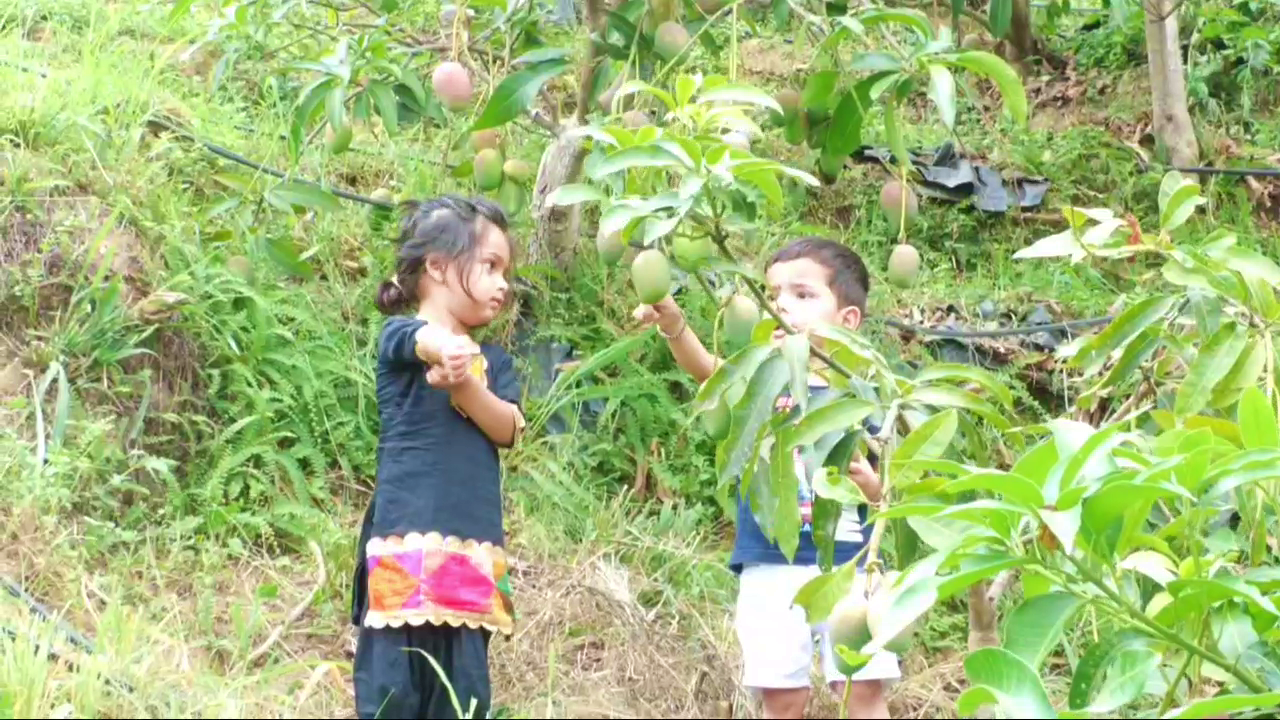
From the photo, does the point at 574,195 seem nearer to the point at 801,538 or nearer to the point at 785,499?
the point at 785,499

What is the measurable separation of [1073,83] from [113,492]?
3.57m

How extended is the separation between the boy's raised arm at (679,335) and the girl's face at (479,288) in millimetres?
230

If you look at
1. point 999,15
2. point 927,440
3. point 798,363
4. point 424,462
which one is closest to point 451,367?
point 424,462

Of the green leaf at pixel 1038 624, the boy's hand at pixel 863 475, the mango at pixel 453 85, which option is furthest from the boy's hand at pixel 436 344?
the green leaf at pixel 1038 624

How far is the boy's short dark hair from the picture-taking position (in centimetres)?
301

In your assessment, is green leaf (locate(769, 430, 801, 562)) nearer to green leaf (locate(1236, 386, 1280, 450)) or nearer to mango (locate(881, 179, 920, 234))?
green leaf (locate(1236, 386, 1280, 450))

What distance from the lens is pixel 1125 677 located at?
5.96 ft

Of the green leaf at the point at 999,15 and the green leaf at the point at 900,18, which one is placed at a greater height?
the green leaf at the point at 999,15

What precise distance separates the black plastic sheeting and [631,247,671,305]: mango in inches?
99.4

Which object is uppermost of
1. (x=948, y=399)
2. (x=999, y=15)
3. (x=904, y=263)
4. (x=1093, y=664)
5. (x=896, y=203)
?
(x=999, y=15)

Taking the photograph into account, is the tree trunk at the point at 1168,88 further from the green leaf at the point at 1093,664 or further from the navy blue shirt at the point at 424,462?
the green leaf at the point at 1093,664

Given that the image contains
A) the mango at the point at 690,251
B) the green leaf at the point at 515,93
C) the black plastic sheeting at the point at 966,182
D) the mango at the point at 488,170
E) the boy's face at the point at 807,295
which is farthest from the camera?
the black plastic sheeting at the point at 966,182

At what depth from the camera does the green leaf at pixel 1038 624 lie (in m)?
1.82

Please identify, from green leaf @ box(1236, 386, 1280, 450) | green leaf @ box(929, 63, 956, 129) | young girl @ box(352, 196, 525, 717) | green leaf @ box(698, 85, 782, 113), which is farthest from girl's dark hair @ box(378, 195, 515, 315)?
green leaf @ box(1236, 386, 1280, 450)
